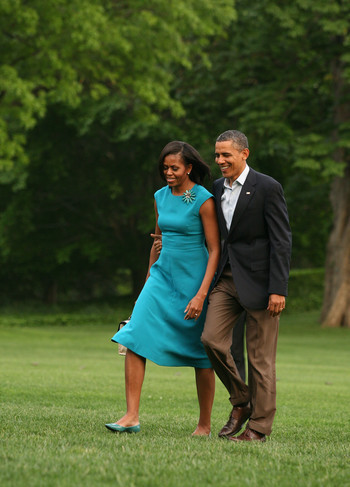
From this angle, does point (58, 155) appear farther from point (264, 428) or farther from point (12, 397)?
point (264, 428)

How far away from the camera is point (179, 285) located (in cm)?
633

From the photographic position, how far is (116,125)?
1382 inches

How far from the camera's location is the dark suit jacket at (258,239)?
610 cm

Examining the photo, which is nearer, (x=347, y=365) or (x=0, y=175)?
(x=347, y=365)

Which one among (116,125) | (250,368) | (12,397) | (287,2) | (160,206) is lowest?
(12,397)

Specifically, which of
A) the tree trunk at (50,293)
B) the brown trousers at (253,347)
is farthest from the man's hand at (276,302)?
the tree trunk at (50,293)

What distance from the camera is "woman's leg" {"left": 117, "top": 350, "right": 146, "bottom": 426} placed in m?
6.07

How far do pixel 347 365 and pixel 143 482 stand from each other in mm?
14737

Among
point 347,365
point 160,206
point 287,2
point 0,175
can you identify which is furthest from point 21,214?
point 160,206

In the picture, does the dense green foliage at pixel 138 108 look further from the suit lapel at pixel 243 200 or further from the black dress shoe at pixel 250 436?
the black dress shoe at pixel 250 436

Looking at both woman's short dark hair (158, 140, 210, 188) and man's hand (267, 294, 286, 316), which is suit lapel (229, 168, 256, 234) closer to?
woman's short dark hair (158, 140, 210, 188)

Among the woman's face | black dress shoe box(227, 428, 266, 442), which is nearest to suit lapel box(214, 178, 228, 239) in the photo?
the woman's face

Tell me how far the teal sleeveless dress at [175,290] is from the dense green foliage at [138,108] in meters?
17.2

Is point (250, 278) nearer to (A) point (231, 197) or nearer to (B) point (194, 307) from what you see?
(B) point (194, 307)
